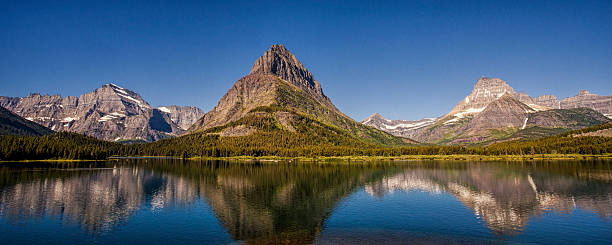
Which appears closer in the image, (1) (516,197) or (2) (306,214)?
(2) (306,214)

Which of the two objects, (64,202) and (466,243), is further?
(64,202)

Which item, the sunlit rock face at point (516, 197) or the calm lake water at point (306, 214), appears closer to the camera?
the calm lake water at point (306, 214)

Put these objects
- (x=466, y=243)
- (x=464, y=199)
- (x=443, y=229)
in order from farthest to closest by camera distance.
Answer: (x=464, y=199), (x=443, y=229), (x=466, y=243)

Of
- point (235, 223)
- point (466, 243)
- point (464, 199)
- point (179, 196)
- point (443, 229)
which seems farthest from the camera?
point (179, 196)

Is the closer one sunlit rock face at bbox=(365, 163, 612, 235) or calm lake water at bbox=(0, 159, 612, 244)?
calm lake water at bbox=(0, 159, 612, 244)

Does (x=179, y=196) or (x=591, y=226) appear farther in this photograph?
(x=179, y=196)

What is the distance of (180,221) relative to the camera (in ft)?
178

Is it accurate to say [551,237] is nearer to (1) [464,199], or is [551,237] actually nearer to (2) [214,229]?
(1) [464,199]

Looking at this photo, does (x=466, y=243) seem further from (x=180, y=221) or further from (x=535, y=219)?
(x=180, y=221)

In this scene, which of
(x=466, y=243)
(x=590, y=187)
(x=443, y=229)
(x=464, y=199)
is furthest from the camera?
(x=590, y=187)

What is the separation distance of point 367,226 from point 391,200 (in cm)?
2608

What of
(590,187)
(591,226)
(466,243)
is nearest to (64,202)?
(466,243)

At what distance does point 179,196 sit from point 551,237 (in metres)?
71.7

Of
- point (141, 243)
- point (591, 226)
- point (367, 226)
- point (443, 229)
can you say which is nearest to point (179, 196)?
point (141, 243)
